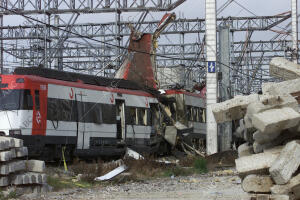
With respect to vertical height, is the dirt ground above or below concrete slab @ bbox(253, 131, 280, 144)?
below

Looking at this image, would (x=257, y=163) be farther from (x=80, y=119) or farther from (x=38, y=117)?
(x=80, y=119)

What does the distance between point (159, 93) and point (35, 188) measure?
1490 cm

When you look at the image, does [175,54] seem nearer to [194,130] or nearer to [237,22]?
[237,22]

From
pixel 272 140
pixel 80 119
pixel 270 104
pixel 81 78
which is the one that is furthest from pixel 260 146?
pixel 81 78

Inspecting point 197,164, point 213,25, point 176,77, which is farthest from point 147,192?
point 176,77

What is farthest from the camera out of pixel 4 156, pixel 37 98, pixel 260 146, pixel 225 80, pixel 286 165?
pixel 225 80

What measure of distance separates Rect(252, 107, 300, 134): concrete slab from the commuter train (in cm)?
1126

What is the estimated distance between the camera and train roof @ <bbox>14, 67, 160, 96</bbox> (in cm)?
1948

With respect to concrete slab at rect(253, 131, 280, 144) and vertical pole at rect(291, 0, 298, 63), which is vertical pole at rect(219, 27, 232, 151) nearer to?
vertical pole at rect(291, 0, 298, 63)

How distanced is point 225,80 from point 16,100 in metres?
11.3

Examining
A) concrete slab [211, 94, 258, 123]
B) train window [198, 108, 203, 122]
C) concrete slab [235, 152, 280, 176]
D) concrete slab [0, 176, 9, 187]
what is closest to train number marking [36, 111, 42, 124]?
concrete slab [0, 176, 9, 187]

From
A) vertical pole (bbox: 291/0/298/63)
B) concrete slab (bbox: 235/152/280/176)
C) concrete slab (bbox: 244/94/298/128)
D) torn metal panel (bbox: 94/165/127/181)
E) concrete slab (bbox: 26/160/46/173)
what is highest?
vertical pole (bbox: 291/0/298/63)

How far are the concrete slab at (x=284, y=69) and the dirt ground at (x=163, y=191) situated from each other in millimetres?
2352

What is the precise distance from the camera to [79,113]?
811 inches
